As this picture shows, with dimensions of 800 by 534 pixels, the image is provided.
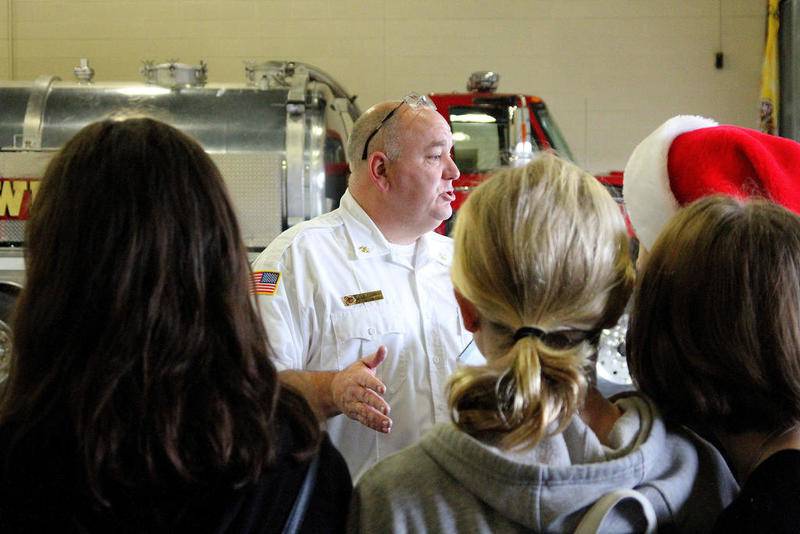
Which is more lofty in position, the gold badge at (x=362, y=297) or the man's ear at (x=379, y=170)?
the man's ear at (x=379, y=170)

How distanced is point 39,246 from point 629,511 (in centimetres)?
89

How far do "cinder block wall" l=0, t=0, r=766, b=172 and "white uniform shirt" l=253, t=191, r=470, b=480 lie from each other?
635 centimetres

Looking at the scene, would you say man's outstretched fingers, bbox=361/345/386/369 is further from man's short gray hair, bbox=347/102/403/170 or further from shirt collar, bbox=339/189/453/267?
man's short gray hair, bbox=347/102/403/170

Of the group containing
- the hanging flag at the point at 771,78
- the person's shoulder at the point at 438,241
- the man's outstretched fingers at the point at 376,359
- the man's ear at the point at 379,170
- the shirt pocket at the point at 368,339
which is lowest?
the shirt pocket at the point at 368,339

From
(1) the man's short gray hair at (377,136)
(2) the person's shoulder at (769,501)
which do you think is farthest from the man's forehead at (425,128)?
(2) the person's shoulder at (769,501)

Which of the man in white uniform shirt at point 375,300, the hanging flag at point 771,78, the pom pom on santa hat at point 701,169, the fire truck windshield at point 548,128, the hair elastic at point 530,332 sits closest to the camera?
the hair elastic at point 530,332

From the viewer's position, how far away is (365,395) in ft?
6.87

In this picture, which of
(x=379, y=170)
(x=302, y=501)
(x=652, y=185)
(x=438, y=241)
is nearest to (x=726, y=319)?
(x=302, y=501)

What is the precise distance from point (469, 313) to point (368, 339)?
1.24 m

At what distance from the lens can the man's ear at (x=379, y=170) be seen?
295cm

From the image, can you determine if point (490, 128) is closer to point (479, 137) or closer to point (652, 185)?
point (479, 137)

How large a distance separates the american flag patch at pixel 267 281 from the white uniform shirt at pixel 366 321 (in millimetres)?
14

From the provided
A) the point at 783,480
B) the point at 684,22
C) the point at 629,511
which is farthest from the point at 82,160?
the point at 684,22

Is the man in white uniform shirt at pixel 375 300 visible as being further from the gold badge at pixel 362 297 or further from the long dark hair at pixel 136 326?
the long dark hair at pixel 136 326
